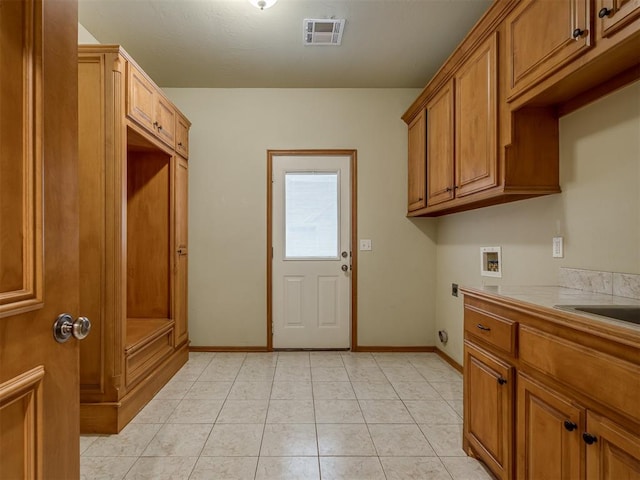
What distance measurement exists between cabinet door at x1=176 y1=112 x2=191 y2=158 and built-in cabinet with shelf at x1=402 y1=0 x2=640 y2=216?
7.40ft

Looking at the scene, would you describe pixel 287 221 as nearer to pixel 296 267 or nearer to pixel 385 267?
pixel 296 267

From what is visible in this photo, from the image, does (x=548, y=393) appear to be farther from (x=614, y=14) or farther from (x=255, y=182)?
(x=255, y=182)

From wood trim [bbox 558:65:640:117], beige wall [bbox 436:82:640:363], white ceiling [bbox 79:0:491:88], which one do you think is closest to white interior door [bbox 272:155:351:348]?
white ceiling [bbox 79:0:491:88]

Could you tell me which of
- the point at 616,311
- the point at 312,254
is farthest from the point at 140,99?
the point at 616,311

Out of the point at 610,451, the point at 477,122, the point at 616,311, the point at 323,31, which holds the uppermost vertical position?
the point at 323,31

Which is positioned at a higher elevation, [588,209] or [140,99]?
[140,99]

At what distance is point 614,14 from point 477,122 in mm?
968

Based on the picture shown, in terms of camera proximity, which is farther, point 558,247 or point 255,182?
point 255,182

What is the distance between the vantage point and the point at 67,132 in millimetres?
Result: 940

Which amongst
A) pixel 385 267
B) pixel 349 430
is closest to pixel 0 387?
pixel 349 430

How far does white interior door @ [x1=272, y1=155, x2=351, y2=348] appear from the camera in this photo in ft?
12.0

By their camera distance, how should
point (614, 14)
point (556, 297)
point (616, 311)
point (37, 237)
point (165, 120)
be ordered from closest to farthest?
1. point (37, 237)
2. point (614, 14)
3. point (616, 311)
4. point (556, 297)
5. point (165, 120)

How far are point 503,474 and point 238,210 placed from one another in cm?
300

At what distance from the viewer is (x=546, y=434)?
4.18 ft
